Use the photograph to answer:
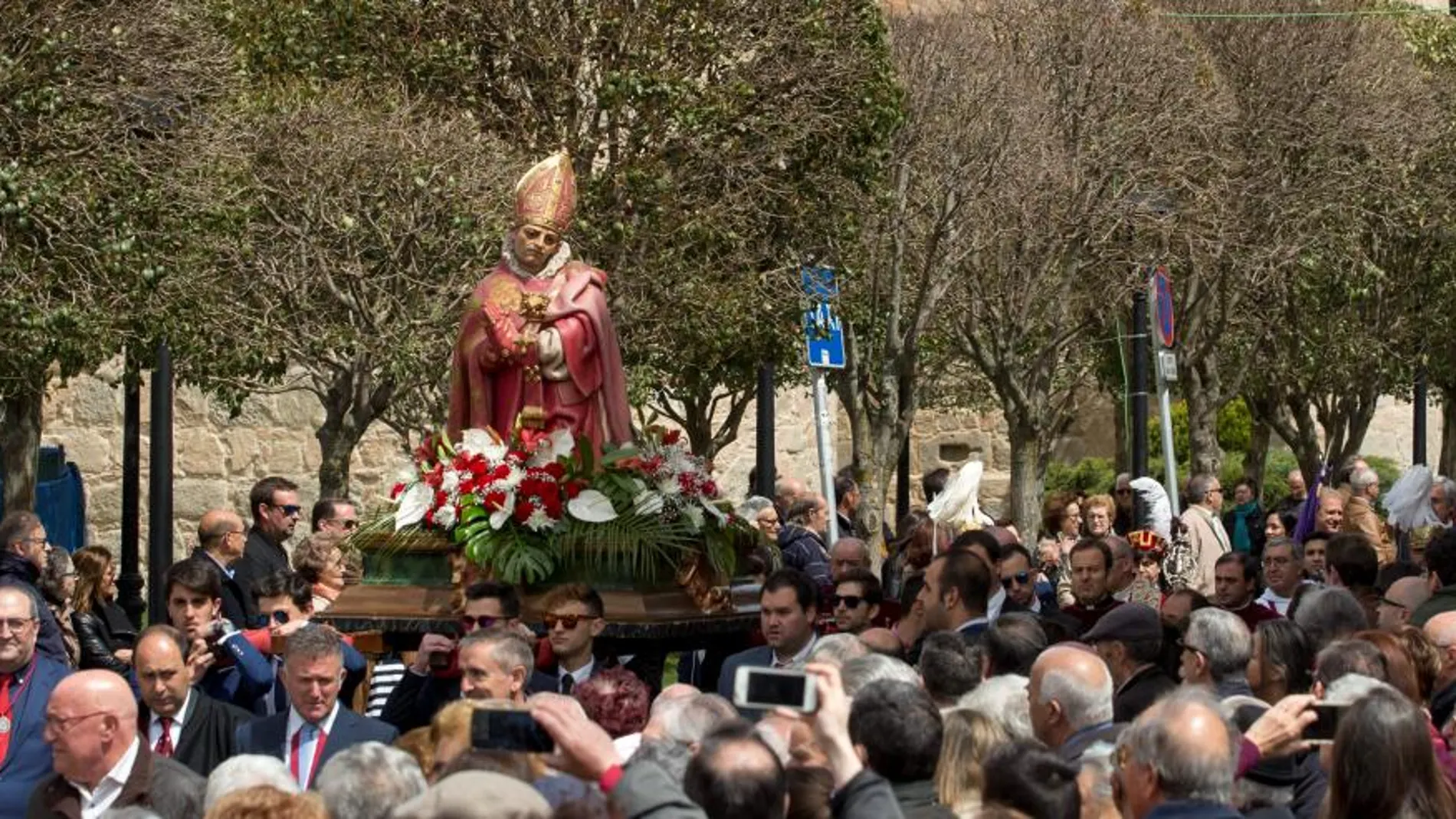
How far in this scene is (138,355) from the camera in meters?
20.3

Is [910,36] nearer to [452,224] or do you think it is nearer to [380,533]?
[452,224]

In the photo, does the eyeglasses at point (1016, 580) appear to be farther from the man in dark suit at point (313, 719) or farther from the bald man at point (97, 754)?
the bald man at point (97, 754)

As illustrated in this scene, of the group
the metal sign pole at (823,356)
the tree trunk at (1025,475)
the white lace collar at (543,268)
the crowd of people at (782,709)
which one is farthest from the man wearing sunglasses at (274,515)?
the tree trunk at (1025,475)

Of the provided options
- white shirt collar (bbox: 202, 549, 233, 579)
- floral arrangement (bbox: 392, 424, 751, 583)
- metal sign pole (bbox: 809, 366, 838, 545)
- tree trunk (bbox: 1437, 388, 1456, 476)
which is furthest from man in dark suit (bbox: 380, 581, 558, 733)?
tree trunk (bbox: 1437, 388, 1456, 476)

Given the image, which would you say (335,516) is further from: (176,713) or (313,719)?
(313,719)

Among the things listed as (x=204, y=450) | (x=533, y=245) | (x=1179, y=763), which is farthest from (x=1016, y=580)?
(x=204, y=450)

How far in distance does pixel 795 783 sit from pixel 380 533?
7043 millimetres

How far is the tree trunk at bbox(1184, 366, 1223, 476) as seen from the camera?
3319 centimetres

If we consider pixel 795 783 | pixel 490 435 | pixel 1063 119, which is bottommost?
pixel 795 783

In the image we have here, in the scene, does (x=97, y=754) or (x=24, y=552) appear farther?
(x=24, y=552)

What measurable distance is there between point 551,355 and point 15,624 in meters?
3.96

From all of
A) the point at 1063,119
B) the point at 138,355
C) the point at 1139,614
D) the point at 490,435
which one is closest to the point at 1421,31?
the point at 1063,119

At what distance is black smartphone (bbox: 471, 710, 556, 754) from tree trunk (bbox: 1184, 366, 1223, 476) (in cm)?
2609

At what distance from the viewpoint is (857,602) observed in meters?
13.0
